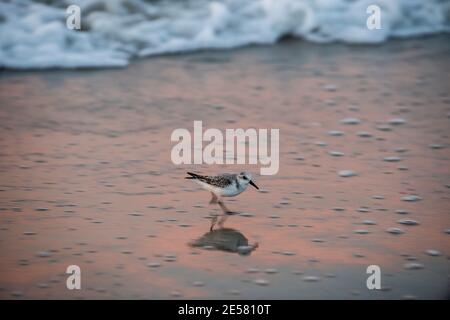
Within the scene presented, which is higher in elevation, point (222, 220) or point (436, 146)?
point (436, 146)

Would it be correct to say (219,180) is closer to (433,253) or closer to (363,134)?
(433,253)

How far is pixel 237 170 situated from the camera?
504cm

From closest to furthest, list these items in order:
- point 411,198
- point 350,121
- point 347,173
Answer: point 411,198
point 347,173
point 350,121

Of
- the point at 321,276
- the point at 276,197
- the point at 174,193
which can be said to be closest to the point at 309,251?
the point at 321,276

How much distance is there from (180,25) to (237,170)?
2.84m

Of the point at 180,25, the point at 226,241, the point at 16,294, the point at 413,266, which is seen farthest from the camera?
the point at 180,25

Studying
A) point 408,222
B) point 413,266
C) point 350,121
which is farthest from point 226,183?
point 350,121

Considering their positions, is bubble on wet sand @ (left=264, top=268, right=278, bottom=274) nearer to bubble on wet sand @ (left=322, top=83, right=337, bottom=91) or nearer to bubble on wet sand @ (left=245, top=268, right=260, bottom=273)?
bubble on wet sand @ (left=245, top=268, right=260, bottom=273)

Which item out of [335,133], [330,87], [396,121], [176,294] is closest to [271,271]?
[176,294]

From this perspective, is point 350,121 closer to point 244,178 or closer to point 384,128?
point 384,128

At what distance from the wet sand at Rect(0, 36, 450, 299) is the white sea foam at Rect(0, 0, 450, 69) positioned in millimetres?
269

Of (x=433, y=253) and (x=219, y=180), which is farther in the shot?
(x=219, y=180)

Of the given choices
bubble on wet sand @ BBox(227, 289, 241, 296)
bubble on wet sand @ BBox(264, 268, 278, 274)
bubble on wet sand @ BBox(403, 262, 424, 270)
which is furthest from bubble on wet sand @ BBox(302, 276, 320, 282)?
bubble on wet sand @ BBox(403, 262, 424, 270)

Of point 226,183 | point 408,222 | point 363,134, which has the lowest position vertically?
point 408,222
